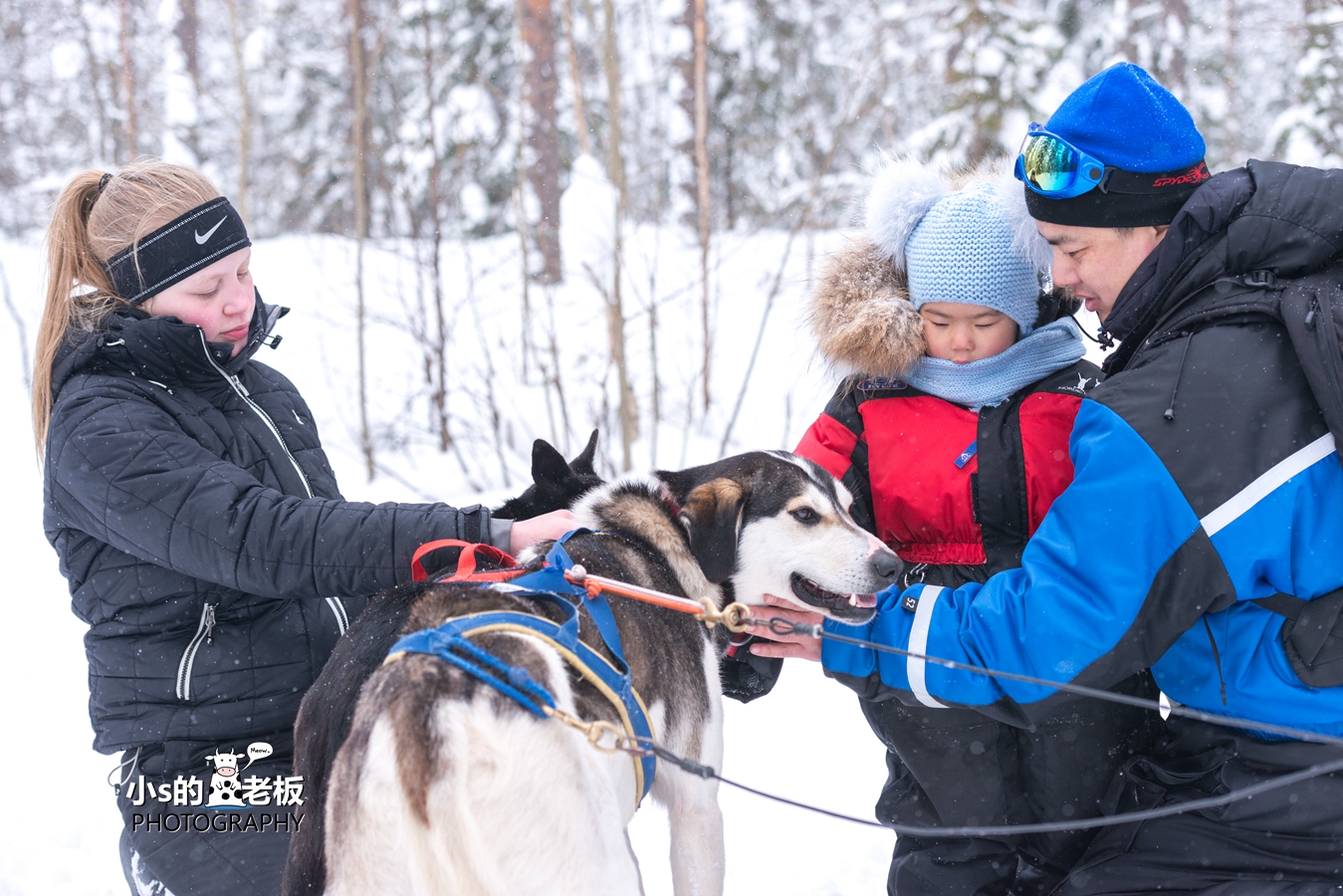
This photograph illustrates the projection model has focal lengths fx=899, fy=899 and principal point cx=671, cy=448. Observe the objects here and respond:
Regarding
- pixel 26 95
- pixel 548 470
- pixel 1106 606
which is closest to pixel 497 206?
pixel 26 95

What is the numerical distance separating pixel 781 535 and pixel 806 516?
0.32 ft

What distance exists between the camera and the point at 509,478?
8.71 metres

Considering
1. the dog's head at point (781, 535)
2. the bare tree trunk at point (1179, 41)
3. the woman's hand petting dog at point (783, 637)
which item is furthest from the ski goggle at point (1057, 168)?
the bare tree trunk at point (1179, 41)

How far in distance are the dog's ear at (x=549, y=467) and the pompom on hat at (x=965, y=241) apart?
1.21 m

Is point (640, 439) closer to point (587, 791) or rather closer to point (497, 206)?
point (587, 791)

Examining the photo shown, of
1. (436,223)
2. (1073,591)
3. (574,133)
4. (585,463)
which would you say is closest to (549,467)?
(585,463)

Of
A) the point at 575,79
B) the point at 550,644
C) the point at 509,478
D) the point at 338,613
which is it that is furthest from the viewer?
the point at 509,478

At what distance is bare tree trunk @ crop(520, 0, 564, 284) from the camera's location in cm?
1026

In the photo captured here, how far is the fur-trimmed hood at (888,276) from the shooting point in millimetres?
2590

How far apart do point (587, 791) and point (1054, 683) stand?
3.29 feet

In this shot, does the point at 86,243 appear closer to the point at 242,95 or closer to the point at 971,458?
the point at 971,458

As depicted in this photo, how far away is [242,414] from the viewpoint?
266 centimetres

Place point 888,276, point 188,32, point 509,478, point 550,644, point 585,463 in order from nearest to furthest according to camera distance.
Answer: point 550,644
point 888,276
point 585,463
point 509,478
point 188,32

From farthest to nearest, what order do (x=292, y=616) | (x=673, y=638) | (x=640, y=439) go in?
(x=640, y=439) < (x=292, y=616) < (x=673, y=638)
